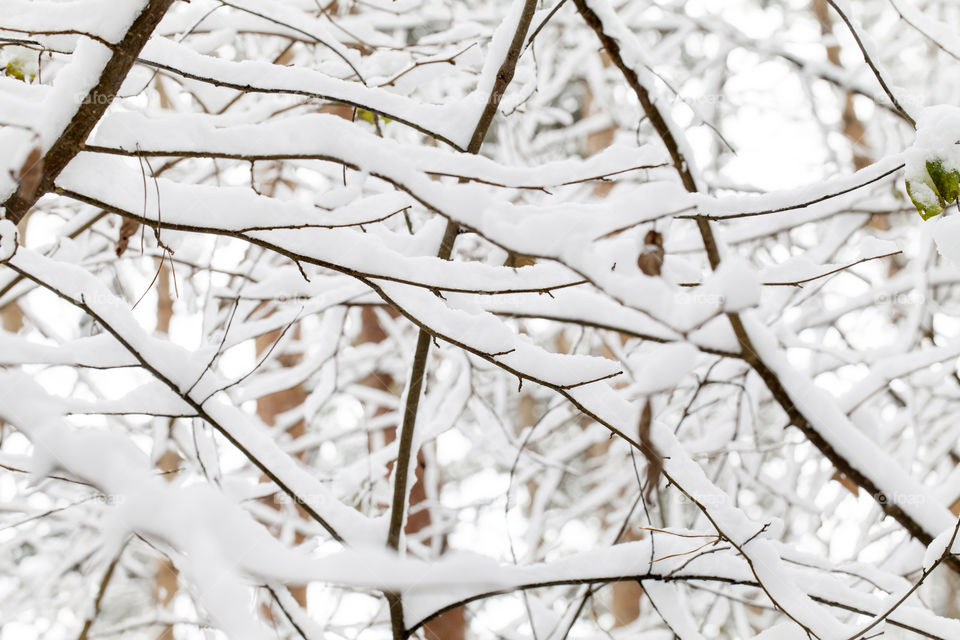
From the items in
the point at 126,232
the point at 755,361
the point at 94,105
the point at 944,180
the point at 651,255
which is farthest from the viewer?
the point at 755,361

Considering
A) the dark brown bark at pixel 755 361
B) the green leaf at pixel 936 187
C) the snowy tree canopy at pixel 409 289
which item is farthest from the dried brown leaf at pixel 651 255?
the dark brown bark at pixel 755 361

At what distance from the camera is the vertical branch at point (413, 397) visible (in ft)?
3.55

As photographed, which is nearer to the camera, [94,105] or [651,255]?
[651,255]

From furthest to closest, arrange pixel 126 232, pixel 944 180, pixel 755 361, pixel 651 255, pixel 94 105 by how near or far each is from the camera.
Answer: pixel 755 361
pixel 126 232
pixel 944 180
pixel 94 105
pixel 651 255

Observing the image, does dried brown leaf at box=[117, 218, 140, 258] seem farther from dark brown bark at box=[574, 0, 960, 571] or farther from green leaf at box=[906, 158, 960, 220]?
green leaf at box=[906, 158, 960, 220]

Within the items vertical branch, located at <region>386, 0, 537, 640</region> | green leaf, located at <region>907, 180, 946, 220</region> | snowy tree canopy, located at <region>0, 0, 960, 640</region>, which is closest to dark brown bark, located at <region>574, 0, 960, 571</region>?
snowy tree canopy, located at <region>0, 0, 960, 640</region>

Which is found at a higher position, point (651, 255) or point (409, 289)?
point (409, 289)

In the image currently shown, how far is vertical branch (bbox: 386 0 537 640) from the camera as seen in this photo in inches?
42.6

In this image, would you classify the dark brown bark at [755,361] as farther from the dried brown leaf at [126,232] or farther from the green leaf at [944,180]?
the dried brown leaf at [126,232]

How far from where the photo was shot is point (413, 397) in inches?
46.4

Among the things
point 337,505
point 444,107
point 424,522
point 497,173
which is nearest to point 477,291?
point 497,173

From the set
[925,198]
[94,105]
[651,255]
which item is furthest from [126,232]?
[925,198]

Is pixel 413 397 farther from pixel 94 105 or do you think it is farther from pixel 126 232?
pixel 94 105

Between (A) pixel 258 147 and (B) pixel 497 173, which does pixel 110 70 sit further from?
(B) pixel 497 173
